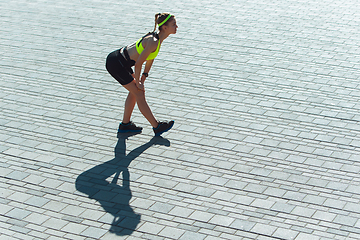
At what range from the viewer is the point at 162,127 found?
705 cm

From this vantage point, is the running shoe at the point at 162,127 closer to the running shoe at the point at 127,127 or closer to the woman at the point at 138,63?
the woman at the point at 138,63

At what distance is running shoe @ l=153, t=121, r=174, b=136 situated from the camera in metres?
7.04

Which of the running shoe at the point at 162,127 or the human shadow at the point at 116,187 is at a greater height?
the running shoe at the point at 162,127

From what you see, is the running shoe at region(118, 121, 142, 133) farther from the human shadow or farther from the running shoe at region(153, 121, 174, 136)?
the running shoe at region(153, 121, 174, 136)

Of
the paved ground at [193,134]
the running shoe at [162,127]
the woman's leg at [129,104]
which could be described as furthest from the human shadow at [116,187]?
the woman's leg at [129,104]

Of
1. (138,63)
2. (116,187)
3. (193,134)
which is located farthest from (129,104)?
(116,187)

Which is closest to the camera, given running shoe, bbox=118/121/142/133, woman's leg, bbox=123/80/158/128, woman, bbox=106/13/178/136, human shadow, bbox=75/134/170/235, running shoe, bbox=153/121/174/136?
human shadow, bbox=75/134/170/235

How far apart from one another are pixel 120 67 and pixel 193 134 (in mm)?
1490

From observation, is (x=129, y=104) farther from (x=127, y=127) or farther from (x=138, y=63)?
(x=138, y=63)

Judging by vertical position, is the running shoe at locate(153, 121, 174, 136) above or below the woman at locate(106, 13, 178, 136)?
below

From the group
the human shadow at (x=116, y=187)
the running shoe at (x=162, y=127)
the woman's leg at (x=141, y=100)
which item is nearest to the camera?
the human shadow at (x=116, y=187)

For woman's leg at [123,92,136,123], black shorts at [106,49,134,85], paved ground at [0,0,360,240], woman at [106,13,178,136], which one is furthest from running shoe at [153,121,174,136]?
black shorts at [106,49,134,85]

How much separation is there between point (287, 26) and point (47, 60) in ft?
19.0

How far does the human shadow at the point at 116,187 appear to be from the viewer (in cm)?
527
